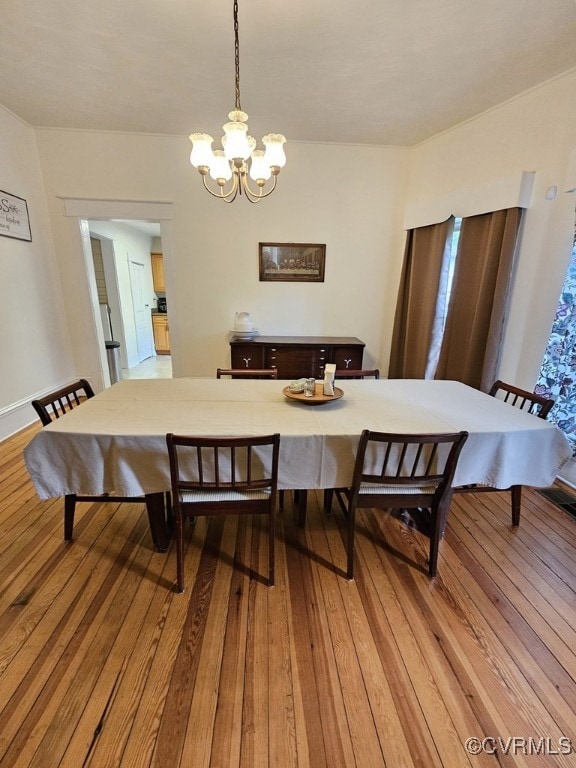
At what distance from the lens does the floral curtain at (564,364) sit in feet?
7.79

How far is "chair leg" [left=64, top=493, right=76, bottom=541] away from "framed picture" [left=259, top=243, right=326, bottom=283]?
2.86 meters

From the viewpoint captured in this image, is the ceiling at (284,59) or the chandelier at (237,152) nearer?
the chandelier at (237,152)

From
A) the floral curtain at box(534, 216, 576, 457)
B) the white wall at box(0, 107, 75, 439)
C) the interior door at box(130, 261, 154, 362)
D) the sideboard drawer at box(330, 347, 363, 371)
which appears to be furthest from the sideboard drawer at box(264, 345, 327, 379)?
the interior door at box(130, 261, 154, 362)

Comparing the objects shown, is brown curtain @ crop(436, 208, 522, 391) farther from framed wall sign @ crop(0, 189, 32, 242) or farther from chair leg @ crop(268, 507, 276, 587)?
framed wall sign @ crop(0, 189, 32, 242)

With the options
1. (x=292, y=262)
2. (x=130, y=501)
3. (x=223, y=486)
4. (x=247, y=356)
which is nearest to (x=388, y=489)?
(x=223, y=486)

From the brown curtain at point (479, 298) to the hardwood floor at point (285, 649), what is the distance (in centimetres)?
140

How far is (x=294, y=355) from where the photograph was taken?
3551 mm

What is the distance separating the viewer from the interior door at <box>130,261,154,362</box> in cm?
597

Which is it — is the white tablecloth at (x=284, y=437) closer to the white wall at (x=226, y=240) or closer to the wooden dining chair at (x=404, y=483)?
the wooden dining chair at (x=404, y=483)

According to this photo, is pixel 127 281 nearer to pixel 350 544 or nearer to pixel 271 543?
pixel 271 543

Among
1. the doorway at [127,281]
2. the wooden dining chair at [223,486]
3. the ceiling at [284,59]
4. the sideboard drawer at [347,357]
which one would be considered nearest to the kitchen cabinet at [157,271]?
the doorway at [127,281]

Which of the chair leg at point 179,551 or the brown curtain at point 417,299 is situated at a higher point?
the brown curtain at point 417,299

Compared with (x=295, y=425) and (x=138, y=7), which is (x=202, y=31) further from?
(x=295, y=425)

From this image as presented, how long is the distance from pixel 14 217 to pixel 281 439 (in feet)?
11.3
